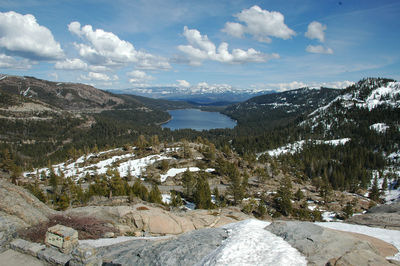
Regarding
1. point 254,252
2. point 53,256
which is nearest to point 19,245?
point 53,256

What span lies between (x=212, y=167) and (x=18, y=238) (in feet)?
308

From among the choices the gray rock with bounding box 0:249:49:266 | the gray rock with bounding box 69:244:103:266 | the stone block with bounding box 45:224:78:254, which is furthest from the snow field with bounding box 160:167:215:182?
the gray rock with bounding box 69:244:103:266

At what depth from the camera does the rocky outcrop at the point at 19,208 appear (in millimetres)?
21156

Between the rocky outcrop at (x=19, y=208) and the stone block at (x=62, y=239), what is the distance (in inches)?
255

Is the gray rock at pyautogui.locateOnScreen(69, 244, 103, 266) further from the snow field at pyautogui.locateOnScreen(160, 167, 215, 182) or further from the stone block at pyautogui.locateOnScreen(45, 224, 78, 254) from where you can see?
the snow field at pyautogui.locateOnScreen(160, 167, 215, 182)

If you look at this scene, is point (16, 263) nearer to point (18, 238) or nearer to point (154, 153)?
point (18, 238)

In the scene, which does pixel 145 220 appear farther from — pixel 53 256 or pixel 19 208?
pixel 19 208

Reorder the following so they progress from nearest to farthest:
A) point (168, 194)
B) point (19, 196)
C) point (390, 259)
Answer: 1. point (390, 259)
2. point (19, 196)
3. point (168, 194)

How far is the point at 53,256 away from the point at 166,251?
7845 mm

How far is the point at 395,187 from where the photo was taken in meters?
123

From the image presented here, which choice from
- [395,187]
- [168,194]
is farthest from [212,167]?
[395,187]

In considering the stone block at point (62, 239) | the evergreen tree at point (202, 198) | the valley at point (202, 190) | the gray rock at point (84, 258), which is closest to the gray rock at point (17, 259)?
the stone block at point (62, 239)

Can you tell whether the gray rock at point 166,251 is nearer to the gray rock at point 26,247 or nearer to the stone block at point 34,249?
the stone block at point 34,249

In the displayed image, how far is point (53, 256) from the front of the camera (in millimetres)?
15680
